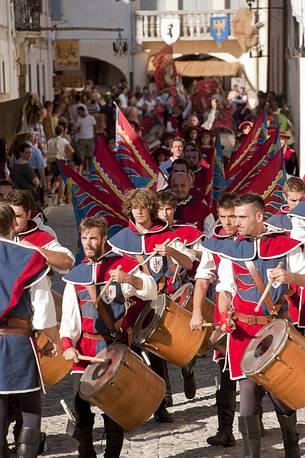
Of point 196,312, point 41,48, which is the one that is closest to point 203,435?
point 196,312

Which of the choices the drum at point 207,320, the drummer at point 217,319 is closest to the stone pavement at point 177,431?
the drummer at point 217,319

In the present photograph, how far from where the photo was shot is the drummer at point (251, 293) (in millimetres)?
6809

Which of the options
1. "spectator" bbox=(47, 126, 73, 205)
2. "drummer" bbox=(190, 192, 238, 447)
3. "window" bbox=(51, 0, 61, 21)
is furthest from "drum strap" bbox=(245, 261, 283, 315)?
"window" bbox=(51, 0, 61, 21)

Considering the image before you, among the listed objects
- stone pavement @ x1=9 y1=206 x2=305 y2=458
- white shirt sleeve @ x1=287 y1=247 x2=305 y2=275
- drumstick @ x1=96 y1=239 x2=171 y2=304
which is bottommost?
stone pavement @ x1=9 y1=206 x2=305 y2=458

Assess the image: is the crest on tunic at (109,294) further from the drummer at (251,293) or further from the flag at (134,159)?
the flag at (134,159)

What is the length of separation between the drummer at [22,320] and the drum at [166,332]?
3.75 ft

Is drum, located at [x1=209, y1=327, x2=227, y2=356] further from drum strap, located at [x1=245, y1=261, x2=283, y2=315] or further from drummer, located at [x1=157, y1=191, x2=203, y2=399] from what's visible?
drummer, located at [x1=157, y1=191, x2=203, y2=399]

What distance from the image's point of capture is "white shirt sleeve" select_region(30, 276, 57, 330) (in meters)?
6.31

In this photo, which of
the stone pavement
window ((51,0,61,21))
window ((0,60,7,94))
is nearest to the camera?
the stone pavement

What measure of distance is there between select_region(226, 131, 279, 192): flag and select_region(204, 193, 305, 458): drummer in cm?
462

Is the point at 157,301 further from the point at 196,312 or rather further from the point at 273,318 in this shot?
the point at 273,318

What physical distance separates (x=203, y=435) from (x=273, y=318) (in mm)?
1399

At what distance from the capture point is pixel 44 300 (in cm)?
633

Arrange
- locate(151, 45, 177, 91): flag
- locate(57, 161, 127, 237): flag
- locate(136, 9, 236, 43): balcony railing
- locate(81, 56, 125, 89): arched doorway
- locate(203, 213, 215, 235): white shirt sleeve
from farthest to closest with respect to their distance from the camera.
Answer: locate(81, 56, 125, 89): arched doorway
locate(136, 9, 236, 43): balcony railing
locate(151, 45, 177, 91): flag
locate(57, 161, 127, 237): flag
locate(203, 213, 215, 235): white shirt sleeve
